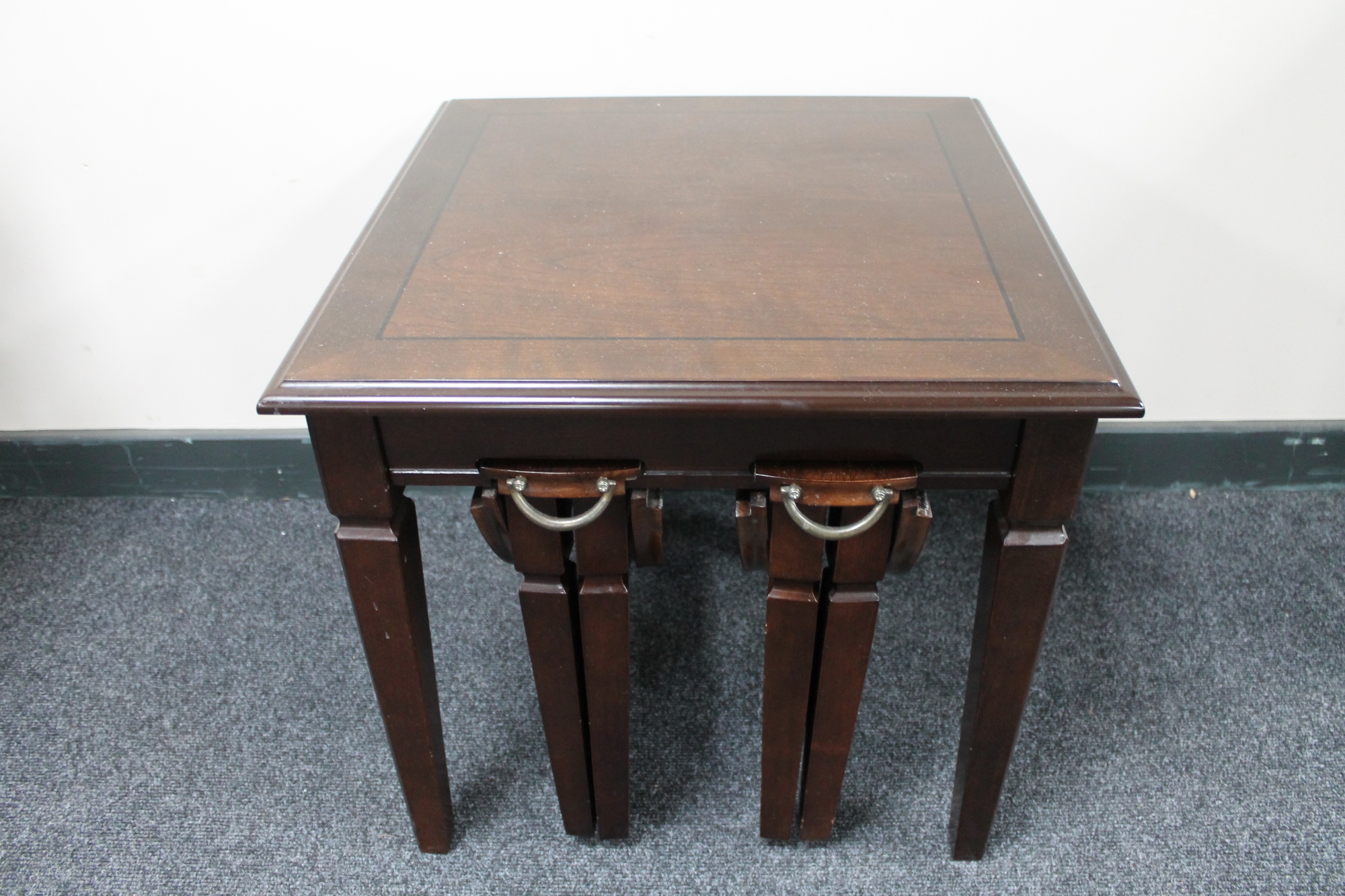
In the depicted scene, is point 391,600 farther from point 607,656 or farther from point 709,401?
point 709,401

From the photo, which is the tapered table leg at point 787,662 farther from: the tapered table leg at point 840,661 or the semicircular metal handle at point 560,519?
the semicircular metal handle at point 560,519

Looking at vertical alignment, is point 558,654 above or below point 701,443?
below

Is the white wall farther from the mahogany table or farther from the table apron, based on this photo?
the table apron

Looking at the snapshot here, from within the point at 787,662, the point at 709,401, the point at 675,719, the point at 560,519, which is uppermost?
the point at 709,401

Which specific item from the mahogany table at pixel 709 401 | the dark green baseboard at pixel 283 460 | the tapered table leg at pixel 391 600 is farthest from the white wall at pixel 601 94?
the tapered table leg at pixel 391 600

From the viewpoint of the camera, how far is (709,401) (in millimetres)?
715

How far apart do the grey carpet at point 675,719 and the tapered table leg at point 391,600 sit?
108mm

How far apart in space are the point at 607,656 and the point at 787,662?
0.16 metres

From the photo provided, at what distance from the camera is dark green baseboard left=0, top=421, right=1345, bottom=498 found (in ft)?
4.89

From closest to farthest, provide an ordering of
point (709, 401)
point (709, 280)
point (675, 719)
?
point (709, 401)
point (709, 280)
point (675, 719)

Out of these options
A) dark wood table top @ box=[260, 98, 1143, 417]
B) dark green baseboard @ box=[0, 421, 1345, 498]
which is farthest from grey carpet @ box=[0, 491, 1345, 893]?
dark wood table top @ box=[260, 98, 1143, 417]

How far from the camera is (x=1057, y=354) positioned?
75cm

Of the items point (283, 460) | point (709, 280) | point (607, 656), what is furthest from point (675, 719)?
point (283, 460)

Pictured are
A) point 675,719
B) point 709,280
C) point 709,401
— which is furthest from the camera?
point 675,719
